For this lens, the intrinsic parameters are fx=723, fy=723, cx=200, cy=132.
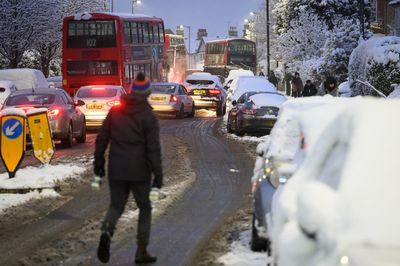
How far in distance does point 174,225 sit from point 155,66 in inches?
1044

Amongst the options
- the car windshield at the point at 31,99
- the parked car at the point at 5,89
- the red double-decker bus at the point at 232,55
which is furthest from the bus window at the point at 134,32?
the red double-decker bus at the point at 232,55

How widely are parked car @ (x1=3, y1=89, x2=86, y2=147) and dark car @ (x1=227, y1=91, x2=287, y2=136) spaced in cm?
453

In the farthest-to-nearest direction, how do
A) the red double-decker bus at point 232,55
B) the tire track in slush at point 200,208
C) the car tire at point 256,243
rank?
the red double-decker bus at point 232,55 → the tire track in slush at point 200,208 → the car tire at point 256,243

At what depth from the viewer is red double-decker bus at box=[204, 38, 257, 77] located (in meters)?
61.6

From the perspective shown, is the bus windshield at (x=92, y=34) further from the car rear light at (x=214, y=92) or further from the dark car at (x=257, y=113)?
the dark car at (x=257, y=113)

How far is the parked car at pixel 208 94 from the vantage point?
33094 mm

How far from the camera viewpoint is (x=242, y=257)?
22.6 feet

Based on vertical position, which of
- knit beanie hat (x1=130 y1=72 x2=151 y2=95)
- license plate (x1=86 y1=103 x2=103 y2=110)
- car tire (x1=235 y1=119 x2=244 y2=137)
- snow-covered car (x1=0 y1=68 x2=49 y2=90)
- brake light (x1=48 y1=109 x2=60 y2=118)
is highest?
knit beanie hat (x1=130 y1=72 x2=151 y2=95)

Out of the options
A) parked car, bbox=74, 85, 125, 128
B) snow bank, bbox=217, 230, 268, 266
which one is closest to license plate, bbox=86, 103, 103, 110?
parked car, bbox=74, 85, 125, 128

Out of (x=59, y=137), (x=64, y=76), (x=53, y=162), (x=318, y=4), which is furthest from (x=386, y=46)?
(x=318, y=4)

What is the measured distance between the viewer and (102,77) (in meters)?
30.1

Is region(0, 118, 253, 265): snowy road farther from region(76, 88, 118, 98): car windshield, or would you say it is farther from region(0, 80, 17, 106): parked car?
region(0, 80, 17, 106): parked car

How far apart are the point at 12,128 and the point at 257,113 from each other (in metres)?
9.41

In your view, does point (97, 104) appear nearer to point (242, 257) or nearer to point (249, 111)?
point (249, 111)
